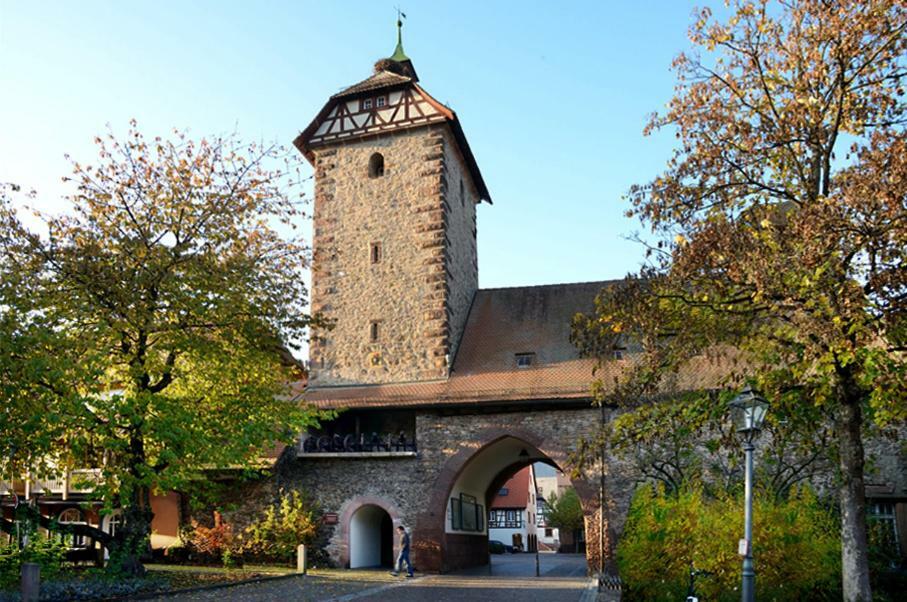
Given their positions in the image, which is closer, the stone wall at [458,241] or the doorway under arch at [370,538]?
the doorway under arch at [370,538]

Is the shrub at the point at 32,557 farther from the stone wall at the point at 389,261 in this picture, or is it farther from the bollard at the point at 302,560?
the stone wall at the point at 389,261

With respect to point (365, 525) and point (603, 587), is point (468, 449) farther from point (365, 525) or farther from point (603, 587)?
point (603, 587)

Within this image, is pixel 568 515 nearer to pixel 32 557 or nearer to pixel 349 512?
pixel 349 512

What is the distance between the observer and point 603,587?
16.3 m

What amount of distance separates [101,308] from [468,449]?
9.85m

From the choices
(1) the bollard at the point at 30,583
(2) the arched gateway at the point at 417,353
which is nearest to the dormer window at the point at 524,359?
(2) the arched gateway at the point at 417,353

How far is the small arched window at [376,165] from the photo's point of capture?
82.0ft

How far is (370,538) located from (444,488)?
348cm

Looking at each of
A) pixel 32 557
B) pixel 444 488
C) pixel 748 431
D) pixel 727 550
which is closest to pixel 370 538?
pixel 444 488

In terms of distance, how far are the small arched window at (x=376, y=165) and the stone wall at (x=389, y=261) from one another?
13 centimetres

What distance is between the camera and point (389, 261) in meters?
24.0

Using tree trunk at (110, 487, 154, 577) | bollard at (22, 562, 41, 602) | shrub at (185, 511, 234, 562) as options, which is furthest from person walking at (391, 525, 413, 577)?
bollard at (22, 562, 41, 602)

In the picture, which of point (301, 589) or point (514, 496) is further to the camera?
point (514, 496)

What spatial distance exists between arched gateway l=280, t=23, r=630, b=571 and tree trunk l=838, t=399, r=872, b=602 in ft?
29.0
